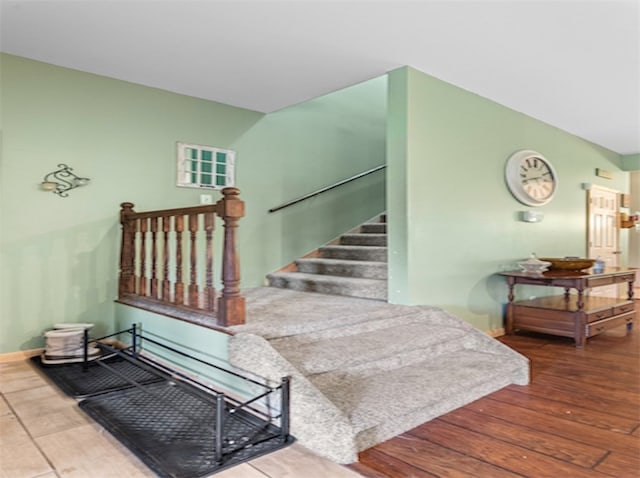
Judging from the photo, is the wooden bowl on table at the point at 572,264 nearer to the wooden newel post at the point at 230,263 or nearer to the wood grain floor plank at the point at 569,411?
the wood grain floor plank at the point at 569,411

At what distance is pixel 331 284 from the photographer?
394 centimetres

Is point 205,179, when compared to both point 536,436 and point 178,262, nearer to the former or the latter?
point 178,262

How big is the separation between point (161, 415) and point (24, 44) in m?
2.73

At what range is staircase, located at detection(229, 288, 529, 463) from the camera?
2.03 meters

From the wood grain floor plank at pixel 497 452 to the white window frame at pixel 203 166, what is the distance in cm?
296

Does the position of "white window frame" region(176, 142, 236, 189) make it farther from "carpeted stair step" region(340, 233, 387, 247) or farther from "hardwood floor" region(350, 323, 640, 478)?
"hardwood floor" region(350, 323, 640, 478)

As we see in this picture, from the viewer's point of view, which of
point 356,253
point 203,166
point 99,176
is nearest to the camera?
point 99,176

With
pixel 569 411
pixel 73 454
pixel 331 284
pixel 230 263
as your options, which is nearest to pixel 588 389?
pixel 569 411

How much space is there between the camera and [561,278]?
3.99 meters

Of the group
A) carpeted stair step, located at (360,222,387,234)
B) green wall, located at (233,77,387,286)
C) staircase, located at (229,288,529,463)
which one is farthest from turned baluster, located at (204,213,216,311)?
carpeted stair step, located at (360,222,387,234)

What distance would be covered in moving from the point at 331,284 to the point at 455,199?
1335 mm

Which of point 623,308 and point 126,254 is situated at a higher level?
point 126,254

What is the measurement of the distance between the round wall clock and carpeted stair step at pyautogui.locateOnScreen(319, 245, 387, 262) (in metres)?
1.50

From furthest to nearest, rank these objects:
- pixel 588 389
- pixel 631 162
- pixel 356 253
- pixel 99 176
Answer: pixel 631 162
pixel 356 253
pixel 99 176
pixel 588 389
